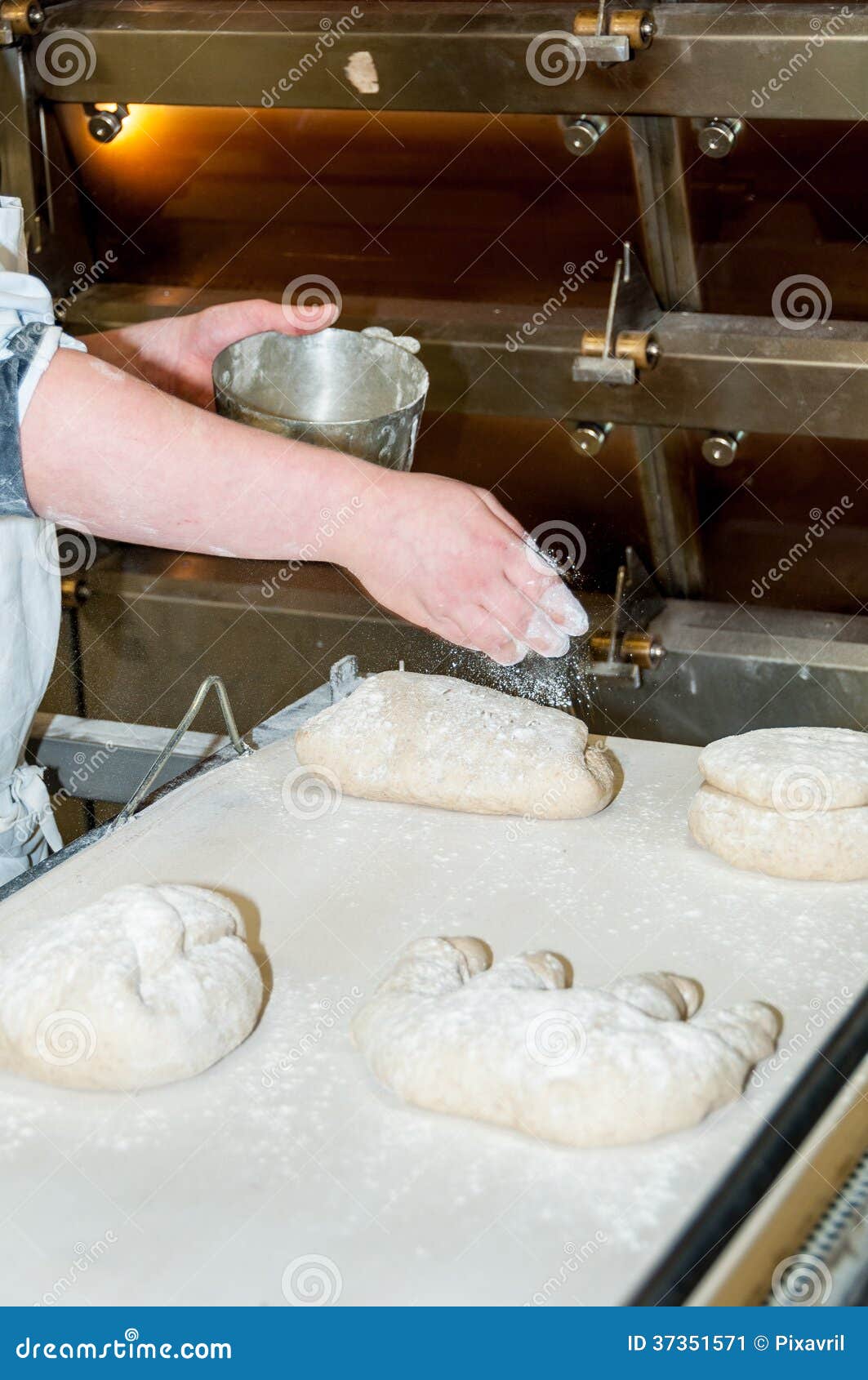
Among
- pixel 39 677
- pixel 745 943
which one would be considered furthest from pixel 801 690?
pixel 39 677

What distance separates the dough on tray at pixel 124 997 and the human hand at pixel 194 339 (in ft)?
3.00

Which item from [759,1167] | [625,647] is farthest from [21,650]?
[759,1167]

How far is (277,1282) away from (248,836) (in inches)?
23.7

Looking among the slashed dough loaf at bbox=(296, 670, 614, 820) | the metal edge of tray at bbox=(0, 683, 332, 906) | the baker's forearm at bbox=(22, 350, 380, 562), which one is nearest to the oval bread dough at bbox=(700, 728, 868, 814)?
the slashed dough loaf at bbox=(296, 670, 614, 820)

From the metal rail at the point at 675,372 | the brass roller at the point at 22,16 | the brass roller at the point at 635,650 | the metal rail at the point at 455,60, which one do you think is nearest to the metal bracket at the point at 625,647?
the brass roller at the point at 635,650

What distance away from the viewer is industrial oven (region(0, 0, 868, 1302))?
2.10 m

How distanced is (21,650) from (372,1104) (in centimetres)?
86

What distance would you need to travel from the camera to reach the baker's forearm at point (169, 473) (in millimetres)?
1261

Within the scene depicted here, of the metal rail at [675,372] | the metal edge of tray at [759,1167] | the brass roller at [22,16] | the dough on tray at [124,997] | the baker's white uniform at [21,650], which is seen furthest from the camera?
the brass roller at [22,16]

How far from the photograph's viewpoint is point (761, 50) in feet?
6.63

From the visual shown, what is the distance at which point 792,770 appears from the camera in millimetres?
1355

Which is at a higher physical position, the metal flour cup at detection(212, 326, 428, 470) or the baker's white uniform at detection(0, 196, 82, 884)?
the metal flour cup at detection(212, 326, 428, 470)

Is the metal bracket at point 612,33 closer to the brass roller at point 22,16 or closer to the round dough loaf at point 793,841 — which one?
the brass roller at point 22,16

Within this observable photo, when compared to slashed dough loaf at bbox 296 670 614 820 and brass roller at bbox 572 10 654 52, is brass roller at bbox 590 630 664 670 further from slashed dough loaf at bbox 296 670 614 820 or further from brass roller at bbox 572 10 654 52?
brass roller at bbox 572 10 654 52
